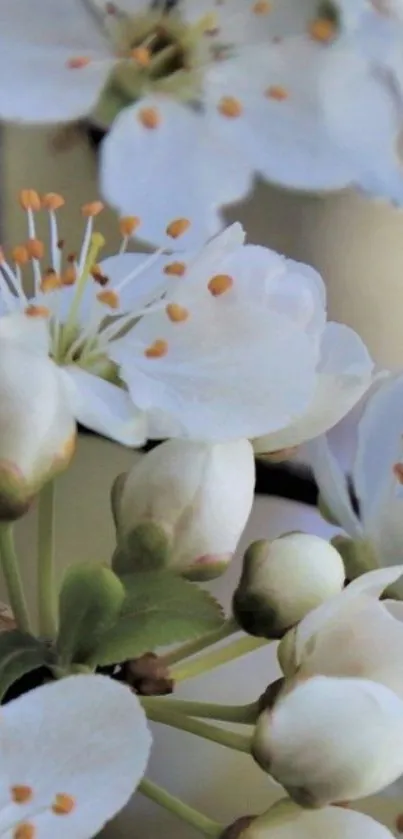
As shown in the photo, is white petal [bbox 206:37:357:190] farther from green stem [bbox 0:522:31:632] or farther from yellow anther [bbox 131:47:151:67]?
green stem [bbox 0:522:31:632]

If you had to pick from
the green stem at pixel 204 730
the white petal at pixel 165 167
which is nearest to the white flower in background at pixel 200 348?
the green stem at pixel 204 730

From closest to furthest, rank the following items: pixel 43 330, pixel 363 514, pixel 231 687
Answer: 1. pixel 43 330
2. pixel 363 514
3. pixel 231 687

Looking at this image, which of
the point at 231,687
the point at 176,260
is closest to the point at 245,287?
the point at 176,260

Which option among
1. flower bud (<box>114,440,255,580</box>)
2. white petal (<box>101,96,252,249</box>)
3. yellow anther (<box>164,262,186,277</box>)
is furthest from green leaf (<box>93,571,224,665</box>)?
white petal (<box>101,96,252,249</box>)

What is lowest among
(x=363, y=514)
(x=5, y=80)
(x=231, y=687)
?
(x=231, y=687)

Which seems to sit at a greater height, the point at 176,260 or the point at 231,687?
the point at 176,260

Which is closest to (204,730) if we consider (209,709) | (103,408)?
(209,709)

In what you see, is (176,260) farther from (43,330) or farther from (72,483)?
(72,483)

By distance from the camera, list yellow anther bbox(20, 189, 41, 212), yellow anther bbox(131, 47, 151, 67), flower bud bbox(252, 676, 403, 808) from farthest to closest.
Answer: yellow anther bbox(131, 47, 151, 67)
yellow anther bbox(20, 189, 41, 212)
flower bud bbox(252, 676, 403, 808)
